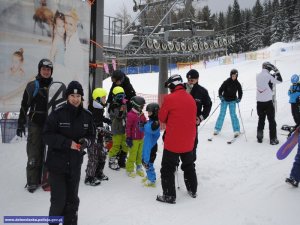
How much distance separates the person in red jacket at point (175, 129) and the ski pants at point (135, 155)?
988mm

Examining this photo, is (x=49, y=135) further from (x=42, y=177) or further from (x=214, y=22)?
(x=214, y=22)

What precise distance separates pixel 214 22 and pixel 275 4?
57.8 ft

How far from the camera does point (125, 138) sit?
6055 millimetres

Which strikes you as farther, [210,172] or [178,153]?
[210,172]

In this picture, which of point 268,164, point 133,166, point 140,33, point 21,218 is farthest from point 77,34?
point 140,33

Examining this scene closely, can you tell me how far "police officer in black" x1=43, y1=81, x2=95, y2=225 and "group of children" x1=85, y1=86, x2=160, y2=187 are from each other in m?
1.62

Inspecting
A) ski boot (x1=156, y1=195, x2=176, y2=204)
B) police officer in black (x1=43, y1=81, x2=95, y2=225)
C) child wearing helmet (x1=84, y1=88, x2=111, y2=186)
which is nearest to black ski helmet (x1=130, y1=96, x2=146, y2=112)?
child wearing helmet (x1=84, y1=88, x2=111, y2=186)

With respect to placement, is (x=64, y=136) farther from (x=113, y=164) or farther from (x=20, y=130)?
(x=113, y=164)

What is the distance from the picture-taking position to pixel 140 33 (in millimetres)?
14758

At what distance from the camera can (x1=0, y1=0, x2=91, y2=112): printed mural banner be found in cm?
622

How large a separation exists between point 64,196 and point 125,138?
2.65 m

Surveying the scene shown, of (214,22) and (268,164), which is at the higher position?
(214,22)

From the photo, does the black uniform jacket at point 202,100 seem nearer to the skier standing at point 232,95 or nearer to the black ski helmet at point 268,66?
the skier standing at point 232,95

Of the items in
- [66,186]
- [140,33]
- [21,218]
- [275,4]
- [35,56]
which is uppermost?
[275,4]
